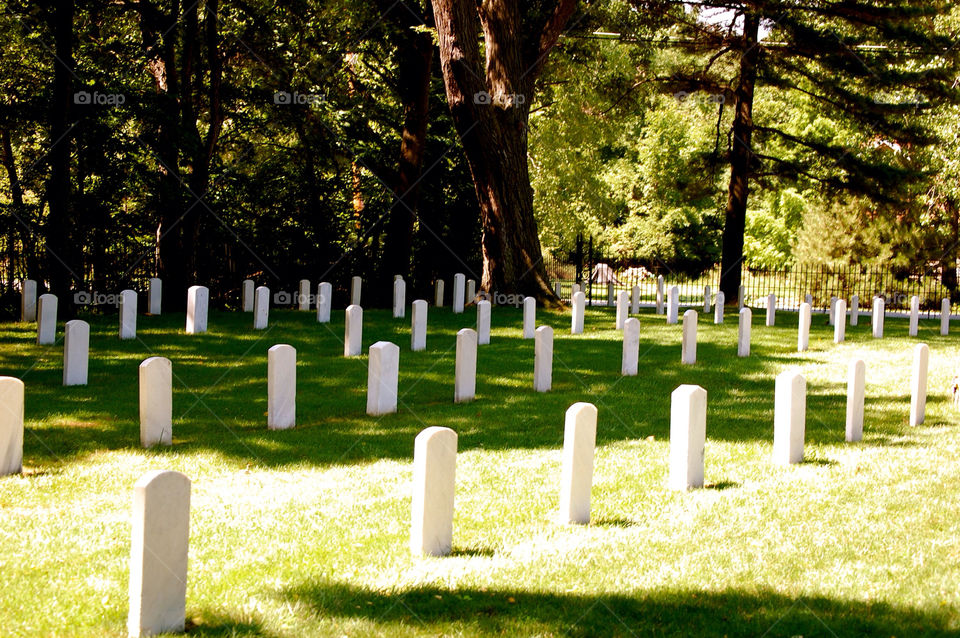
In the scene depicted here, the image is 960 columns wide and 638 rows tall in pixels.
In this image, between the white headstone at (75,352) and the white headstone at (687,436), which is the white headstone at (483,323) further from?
the white headstone at (687,436)

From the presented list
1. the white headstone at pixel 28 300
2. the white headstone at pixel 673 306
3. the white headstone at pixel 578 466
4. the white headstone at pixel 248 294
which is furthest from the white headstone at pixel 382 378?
the white headstone at pixel 673 306

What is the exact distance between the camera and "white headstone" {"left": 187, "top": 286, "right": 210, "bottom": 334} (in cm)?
1620

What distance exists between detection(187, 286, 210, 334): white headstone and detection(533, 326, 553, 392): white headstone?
7227mm

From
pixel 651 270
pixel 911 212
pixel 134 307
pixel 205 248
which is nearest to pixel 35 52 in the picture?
pixel 205 248

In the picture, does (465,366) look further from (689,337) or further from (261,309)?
(261,309)

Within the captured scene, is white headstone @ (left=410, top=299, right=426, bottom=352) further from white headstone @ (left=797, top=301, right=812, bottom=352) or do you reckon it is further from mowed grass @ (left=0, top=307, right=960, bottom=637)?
white headstone @ (left=797, top=301, right=812, bottom=352)

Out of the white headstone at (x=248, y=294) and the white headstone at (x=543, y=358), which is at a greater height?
the white headstone at (x=248, y=294)

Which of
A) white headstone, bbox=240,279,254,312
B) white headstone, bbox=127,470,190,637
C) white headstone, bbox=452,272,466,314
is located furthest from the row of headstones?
white headstone, bbox=240,279,254,312

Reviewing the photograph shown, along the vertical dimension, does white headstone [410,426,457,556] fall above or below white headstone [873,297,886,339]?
below

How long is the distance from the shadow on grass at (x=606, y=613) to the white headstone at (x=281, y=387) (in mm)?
4416

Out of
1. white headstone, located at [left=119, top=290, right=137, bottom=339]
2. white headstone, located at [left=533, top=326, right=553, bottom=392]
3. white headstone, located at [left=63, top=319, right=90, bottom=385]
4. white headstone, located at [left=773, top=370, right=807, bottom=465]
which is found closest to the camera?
white headstone, located at [left=773, top=370, right=807, bottom=465]

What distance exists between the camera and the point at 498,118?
20.4m

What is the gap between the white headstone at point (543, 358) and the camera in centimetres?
1169

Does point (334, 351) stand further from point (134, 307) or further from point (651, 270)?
point (651, 270)
